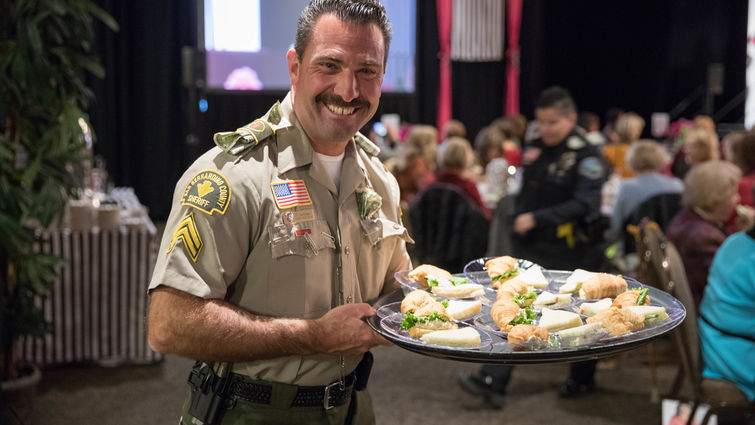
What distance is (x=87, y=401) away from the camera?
374cm

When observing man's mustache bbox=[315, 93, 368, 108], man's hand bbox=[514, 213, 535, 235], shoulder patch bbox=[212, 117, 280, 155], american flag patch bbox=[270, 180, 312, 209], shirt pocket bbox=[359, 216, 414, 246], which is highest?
man's mustache bbox=[315, 93, 368, 108]

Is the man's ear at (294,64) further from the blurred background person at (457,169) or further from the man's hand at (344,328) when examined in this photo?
the blurred background person at (457,169)

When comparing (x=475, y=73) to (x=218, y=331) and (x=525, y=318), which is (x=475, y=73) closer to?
(x=525, y=318)

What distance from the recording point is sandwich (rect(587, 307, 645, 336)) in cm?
133

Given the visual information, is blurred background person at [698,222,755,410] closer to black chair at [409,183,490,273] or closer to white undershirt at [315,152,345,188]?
white undershirt at [315,152,345,188]

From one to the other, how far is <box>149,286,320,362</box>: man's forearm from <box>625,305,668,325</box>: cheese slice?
59 cm

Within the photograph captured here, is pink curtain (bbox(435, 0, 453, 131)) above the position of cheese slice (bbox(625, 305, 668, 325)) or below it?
above

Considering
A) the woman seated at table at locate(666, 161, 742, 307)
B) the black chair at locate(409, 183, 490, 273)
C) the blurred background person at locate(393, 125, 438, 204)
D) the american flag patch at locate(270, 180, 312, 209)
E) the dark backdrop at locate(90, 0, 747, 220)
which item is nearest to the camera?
the american flag patch at locate(270, 180, 312, 209)

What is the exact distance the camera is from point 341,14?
1.40 metres

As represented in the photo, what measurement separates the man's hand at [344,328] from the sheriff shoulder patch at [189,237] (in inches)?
9.7

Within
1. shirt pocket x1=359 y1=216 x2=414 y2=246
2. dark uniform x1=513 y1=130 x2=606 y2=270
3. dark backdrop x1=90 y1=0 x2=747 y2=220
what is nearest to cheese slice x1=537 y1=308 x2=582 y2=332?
shirt pocket x1=359 y1=216 x2=414 y2=246

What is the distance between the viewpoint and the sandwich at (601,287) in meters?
1.54

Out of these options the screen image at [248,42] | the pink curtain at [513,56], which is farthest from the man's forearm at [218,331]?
the pink curtain at [513,56]

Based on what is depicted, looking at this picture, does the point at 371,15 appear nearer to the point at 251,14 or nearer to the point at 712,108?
the point at 251,14
